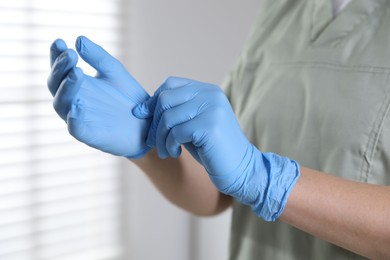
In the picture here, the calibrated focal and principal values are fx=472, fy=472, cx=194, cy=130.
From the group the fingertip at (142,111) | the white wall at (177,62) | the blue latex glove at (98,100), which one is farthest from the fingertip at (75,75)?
the white wall at (177,62)

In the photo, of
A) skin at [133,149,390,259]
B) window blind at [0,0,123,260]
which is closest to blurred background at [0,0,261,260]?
window blind at [0,0,123,260]

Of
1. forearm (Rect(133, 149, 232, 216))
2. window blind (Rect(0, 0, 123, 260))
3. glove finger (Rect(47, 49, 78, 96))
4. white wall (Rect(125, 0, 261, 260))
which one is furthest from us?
white wall (Rect(125, 0, 261, 260))

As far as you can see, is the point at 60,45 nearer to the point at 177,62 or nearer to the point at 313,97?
the point at 313,97

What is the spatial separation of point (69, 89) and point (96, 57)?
0.28 feet

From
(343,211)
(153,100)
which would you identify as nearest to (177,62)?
(153,100)

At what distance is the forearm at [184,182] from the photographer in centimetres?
92

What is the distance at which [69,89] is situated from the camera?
0.64m

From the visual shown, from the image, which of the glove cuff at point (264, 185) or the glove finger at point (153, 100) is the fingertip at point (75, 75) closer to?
the glove finger at point (153, 100)

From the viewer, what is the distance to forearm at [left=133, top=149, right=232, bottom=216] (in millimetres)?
915

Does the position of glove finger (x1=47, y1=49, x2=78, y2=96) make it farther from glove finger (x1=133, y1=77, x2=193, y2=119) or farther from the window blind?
the window blind

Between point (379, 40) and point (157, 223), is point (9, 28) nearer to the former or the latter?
point (157, 223)

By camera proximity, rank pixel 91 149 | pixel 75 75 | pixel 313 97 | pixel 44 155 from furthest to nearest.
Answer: pixel 91 149, pixel 44 155, pixel 313 97, pixel 75 75

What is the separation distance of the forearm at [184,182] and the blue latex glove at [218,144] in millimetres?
203

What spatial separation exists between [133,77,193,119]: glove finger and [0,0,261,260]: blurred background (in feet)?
2.68
